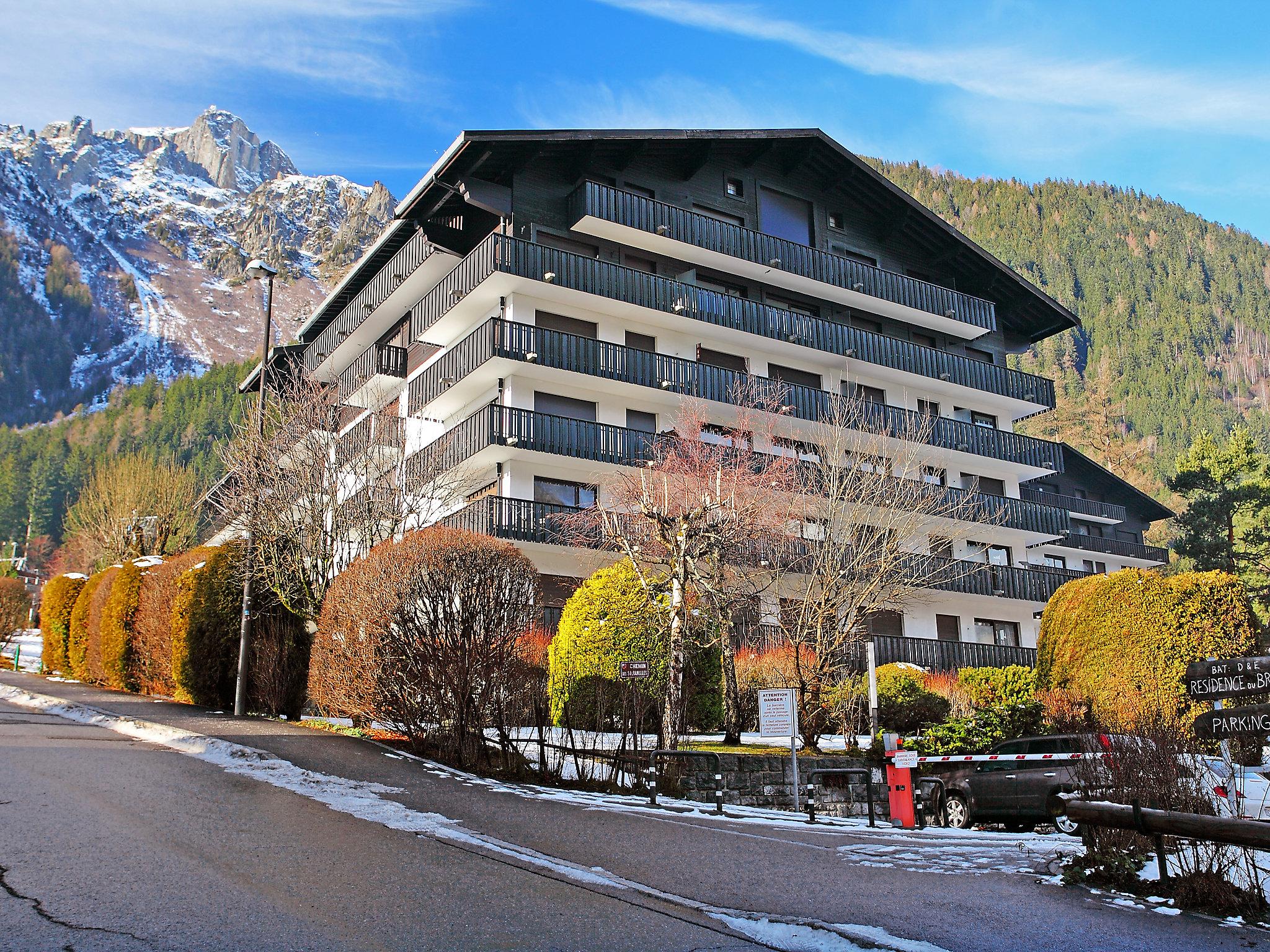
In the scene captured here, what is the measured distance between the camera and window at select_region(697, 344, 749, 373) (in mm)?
31547

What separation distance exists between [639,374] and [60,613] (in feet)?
61.5

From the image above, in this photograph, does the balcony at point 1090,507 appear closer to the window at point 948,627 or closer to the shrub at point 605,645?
the window at point 948,627

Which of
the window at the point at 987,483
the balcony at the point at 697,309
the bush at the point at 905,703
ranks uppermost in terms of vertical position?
the balcony at the point at 697,309

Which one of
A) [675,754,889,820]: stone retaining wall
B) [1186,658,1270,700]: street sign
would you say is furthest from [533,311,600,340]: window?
[1186,658,1270,700]: street sign

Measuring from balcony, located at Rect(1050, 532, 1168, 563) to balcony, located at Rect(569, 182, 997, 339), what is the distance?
12.1 metres

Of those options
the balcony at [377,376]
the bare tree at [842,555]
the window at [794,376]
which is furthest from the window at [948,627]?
the balcony at [377,376]

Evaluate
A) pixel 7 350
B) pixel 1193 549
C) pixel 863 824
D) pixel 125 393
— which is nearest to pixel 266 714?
pixel 863 824

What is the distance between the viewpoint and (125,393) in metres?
140

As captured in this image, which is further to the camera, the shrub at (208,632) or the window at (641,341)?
the window at (641,341)

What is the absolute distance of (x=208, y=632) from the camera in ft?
71.4

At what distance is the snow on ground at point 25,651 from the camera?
37.1 m

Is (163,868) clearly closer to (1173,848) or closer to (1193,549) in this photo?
(1173,848)

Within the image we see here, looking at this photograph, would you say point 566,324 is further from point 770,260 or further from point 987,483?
point 987,483

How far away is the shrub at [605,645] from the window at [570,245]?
476 inches
